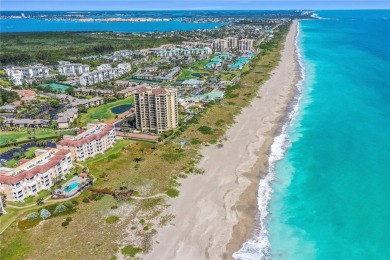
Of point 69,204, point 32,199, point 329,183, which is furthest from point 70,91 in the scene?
point 329,183

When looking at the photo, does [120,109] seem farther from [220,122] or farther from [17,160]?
[17,160]

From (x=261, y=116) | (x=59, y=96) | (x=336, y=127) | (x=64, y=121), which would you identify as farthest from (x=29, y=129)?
(x=336, y=127)

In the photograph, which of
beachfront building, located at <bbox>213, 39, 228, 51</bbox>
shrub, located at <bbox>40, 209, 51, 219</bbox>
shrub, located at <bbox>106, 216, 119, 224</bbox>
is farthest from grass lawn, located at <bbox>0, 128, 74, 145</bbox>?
beachfront building, located at <bbox>213, 39, 228, 51</bbox>

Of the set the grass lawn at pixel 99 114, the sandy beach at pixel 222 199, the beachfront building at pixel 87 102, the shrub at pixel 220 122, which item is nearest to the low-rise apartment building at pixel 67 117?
the grass lawn at pixel 99 114

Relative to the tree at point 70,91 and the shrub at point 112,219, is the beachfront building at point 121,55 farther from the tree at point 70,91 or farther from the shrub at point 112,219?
the shrub at point 112,219

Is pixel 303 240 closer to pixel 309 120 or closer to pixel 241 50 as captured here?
pixel 309 120

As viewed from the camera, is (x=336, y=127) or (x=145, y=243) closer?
(x=145, y=243)
